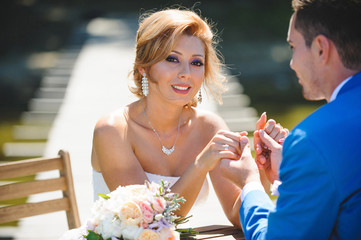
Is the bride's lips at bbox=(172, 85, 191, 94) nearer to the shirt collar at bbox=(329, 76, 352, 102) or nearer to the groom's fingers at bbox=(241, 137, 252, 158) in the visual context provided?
the groom's fingers at bbox=(241, 137, 252, 158)

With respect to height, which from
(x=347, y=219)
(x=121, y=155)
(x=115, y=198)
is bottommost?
(x=347, y=219)

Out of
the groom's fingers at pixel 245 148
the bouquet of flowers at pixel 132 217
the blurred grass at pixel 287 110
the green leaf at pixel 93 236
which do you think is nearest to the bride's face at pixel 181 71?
the groom's fingers at pixel 245 148

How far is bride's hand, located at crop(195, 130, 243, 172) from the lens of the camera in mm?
2562

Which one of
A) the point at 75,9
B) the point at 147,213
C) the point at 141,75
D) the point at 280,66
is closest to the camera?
the point at 147,213

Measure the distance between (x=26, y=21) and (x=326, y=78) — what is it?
61.3ft

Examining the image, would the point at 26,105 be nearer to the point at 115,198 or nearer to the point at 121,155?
the point at 121,155

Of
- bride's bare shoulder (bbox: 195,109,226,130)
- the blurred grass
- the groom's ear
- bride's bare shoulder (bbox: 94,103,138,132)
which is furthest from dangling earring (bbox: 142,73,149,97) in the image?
the blurred grass

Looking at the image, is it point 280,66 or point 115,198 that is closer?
point 115,198

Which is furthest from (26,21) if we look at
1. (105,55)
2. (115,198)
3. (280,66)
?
(115,198)

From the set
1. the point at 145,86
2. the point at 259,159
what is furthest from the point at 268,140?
the point at 145,86

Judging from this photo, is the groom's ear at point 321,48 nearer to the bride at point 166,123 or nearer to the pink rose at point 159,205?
the pink rose at point 159,205

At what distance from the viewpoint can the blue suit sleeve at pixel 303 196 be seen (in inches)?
67.1

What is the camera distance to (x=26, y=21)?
1916 cm

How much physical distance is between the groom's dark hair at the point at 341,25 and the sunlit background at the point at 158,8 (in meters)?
5.72
